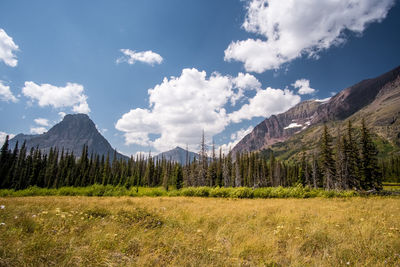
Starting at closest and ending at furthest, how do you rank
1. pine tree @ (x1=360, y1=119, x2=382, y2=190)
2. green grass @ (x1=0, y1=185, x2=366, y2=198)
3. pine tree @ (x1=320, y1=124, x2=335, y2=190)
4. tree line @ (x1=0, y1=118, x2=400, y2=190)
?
1. green grass @ (x1=0, y1=185, x2=366, y2=198)
2. pine tree @ (x1=360, y1=119, x2=382, y2=190)
3. tree line @ (x1=0, y1=118, x2=400, y2=190)
4. pine tree @ (x1=320, y1=124, x2=335, y2=190)

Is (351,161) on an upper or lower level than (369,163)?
upper

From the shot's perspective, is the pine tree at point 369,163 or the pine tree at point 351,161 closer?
the pine tree at point 369,163

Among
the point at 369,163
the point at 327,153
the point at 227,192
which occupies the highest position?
the point at 327,153

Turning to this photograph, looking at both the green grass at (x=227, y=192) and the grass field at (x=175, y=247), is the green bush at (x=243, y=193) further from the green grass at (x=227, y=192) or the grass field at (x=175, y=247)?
the grass field at (x=175, y=247)

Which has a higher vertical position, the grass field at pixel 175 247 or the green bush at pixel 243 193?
the grass field at pixel 175 247

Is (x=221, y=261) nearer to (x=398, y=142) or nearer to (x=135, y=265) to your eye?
(x=135, y=265)

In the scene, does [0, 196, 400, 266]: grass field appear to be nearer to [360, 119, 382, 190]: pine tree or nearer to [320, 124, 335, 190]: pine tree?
Result: [360, 119, 382, 190]: pine tree

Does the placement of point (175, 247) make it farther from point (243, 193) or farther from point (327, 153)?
point (327, 153)

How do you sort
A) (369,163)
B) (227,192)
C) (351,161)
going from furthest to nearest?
1. (351,161)
2. (369,163)
3. (227,192)

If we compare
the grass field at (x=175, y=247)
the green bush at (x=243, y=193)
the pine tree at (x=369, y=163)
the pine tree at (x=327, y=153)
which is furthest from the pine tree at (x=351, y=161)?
the grass field at (x=175, y=247)

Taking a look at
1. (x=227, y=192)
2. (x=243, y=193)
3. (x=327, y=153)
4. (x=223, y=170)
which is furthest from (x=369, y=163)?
(x=223, y=170)

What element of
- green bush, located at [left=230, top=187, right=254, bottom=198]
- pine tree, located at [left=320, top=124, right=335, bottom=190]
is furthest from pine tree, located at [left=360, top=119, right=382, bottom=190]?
green bush, located at [left=230, top=187, right=254, bottom=198]

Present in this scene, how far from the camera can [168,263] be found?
368 centimetres

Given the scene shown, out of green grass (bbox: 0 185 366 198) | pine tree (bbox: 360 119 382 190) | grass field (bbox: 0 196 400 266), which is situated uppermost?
pine tree (bbox: 360 119 382 190)
